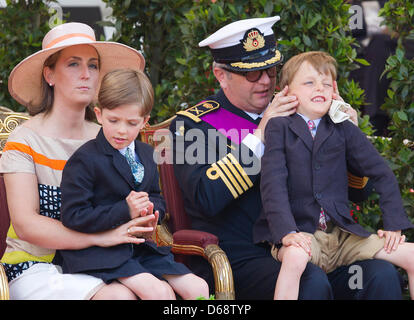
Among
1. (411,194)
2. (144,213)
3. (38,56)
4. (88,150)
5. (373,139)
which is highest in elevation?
(38,56)

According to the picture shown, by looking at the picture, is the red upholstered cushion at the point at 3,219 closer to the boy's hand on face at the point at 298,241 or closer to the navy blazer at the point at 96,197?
the navy blazer at the point at 96,197

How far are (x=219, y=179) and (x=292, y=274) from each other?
609mm

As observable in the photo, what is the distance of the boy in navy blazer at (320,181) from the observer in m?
2.93

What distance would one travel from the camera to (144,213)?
269 centimetres

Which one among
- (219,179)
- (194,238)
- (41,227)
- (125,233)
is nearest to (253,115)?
(219,179)

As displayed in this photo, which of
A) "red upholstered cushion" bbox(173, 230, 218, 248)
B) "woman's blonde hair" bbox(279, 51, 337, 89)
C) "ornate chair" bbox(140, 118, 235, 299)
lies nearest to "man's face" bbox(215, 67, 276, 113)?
"woman's blonde hair" bbox(279, 51, 337, 89)

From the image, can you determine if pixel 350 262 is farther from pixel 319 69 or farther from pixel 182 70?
pixel 182 70

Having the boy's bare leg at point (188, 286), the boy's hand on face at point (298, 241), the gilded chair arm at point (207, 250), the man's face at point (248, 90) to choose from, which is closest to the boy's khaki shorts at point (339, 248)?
the boy's hand on face at point (298, 241)

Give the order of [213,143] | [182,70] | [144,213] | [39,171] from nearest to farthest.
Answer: [144,213]
[39,171]
[213,143]
[182,70]

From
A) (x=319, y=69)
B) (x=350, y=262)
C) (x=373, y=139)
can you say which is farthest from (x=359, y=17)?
(x=350, y=262)

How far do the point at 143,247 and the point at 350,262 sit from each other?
957 millimetres

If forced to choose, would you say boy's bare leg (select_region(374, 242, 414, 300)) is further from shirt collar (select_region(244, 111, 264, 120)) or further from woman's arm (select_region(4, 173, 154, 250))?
woman's arm (select_region(4, 173, 154, 250))

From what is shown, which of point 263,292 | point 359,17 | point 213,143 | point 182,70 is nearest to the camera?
point 263,292

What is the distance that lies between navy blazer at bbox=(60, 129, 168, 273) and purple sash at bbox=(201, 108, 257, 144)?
0.71m
